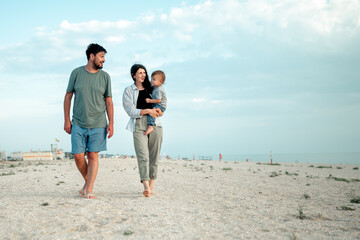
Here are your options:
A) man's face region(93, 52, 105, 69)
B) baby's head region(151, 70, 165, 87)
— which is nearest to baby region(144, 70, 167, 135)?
baby's head region(151, 70, 165, 87)

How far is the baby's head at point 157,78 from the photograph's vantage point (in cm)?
602

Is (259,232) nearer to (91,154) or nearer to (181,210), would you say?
(181,210)

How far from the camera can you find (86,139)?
558cm

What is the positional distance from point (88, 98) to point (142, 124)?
1075mm

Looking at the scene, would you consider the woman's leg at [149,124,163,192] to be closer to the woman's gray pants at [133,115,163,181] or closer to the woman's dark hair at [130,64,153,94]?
the woman's gray pants at [133,115,163,181]

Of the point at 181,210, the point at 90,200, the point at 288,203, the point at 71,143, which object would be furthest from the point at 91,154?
the point at 288,203

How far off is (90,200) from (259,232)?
9.49ft

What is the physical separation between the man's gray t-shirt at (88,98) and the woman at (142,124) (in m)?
0.53

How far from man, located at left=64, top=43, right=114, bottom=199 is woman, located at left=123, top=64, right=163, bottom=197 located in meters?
0.44

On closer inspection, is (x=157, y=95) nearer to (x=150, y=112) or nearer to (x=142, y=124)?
(x=150, y=112)

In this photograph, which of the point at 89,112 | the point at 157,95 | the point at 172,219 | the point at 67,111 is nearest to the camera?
the point at 172,219

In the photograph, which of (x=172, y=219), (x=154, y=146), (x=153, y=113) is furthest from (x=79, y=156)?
(x=172, y=219)

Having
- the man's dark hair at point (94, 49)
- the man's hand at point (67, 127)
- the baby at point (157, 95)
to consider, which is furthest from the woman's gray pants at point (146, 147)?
the man's dark hair at point (94, 49)

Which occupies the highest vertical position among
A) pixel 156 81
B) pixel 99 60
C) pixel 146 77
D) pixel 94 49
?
pixel 94 49
